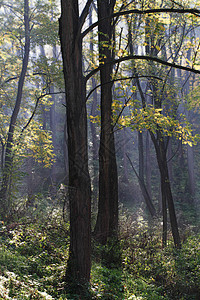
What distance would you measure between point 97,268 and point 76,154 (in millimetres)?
2366

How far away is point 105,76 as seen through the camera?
756 cm

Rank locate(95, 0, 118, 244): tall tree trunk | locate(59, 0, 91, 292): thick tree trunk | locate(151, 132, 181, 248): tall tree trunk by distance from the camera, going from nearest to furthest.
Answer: locate(59, 0, 91, 292): thick tree trunk → locate(95, 0, 118, 244): tall tree trunk → locate(151, 132, 181, 248): tall tree trunk

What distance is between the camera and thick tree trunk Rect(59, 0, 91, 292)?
4426 mm

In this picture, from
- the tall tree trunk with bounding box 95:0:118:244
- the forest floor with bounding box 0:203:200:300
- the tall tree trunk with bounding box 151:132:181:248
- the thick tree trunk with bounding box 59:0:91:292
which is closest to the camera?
the forest floor with bounding box 0:203:200:300

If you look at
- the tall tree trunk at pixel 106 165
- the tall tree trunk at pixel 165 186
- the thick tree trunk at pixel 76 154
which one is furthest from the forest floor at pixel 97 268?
the tall tree trunk at pixel 165 186

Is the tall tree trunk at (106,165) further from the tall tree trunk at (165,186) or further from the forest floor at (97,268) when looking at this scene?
the tall tree trunk at (165,186)

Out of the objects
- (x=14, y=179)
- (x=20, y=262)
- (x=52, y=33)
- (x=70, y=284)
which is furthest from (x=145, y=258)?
(x=52, y=33)

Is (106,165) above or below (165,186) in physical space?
above

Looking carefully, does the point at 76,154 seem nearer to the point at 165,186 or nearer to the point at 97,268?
the point at 97,268

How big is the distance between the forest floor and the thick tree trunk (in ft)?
1.04

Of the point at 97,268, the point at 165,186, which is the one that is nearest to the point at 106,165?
the point at 97,268

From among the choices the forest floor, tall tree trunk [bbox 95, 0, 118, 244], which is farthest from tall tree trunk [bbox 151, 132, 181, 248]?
tall tree trunk [bbox 95, 0, 118, 244]

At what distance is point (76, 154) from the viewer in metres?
4.48

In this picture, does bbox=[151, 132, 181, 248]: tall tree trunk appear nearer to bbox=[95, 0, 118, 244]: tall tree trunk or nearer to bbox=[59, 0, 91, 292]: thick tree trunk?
bbox=[95, 0, 118, 244]: tall tree trunk
